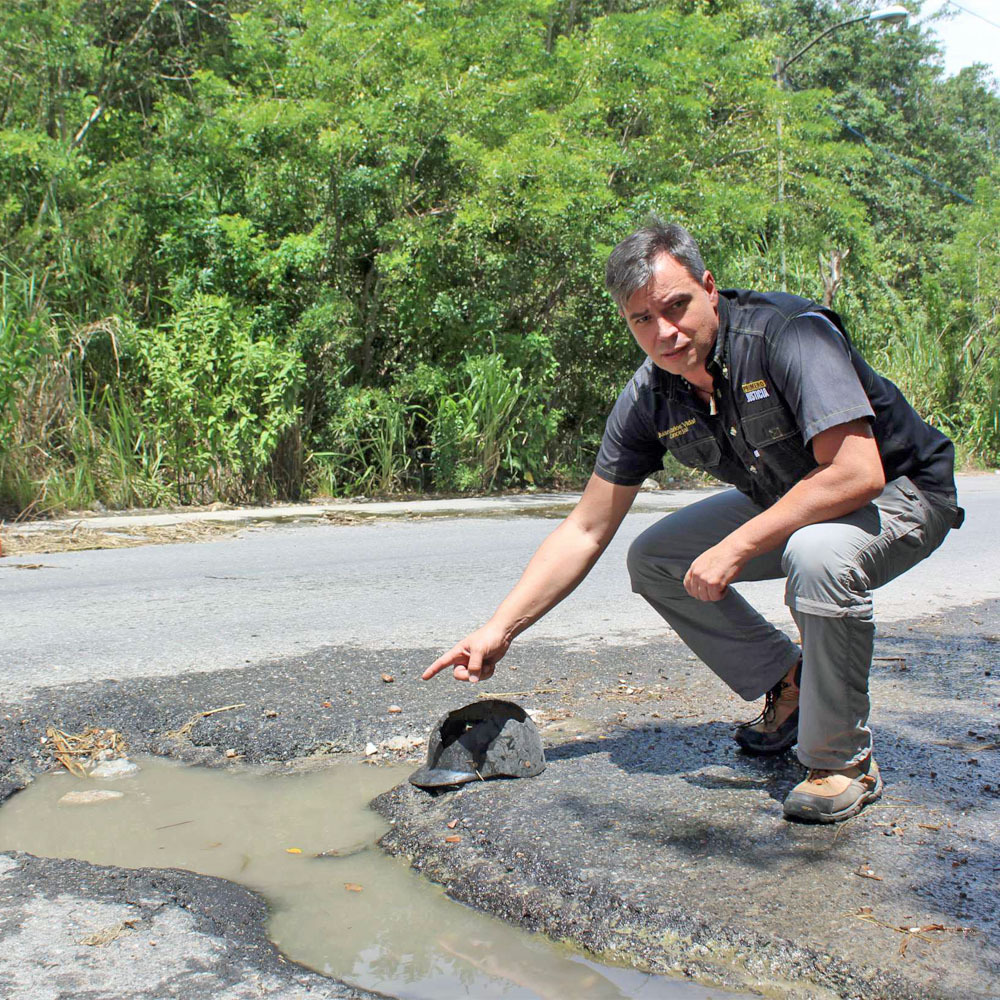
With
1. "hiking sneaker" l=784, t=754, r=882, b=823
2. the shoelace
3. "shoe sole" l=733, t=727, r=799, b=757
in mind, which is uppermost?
the shoelace

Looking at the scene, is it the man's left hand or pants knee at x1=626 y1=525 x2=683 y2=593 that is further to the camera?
pants knee at x1=626 y1=525 x2=683 y2=593

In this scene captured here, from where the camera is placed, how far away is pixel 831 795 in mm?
2682

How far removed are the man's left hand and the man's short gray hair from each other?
0.66 metres

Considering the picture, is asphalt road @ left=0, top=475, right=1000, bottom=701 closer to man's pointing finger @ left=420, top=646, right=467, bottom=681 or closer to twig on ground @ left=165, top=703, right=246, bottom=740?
twig on ground @ left=165, top=703, right=246, bottom=740

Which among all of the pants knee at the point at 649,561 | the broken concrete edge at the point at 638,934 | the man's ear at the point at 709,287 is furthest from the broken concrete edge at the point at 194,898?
the man's ear at the point at 709,287

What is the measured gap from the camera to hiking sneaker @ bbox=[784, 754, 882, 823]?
2.67 meters

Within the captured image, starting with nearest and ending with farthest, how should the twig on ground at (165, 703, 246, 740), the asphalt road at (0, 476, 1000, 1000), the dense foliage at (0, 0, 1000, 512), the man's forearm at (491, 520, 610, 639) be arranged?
1. the asphalt road at (0, 476, 1000, 1000)
2. the man's forearm at (491, 520, 610, 639)
3. the twig on ground at (165, 703, 246, 740)
4. the dense foliage at (0, 0, 1000, 512)

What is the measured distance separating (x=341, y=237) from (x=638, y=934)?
960 cm

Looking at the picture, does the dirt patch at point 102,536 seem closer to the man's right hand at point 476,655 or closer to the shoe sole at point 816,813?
the man's right hand at point 476,655

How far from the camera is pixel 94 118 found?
39.4 feet

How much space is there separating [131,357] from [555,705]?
7.33 m

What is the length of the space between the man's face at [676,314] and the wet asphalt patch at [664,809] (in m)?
1.14

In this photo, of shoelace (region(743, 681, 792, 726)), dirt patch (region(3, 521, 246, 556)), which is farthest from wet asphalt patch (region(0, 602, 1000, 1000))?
dirt patch (region(3, 521, 246, 556))

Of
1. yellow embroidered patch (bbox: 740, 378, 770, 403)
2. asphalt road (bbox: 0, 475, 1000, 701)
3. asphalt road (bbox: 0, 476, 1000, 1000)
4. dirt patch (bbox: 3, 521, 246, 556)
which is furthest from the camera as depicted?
dirt patch (bbox: 3, 521, 246, 556)
